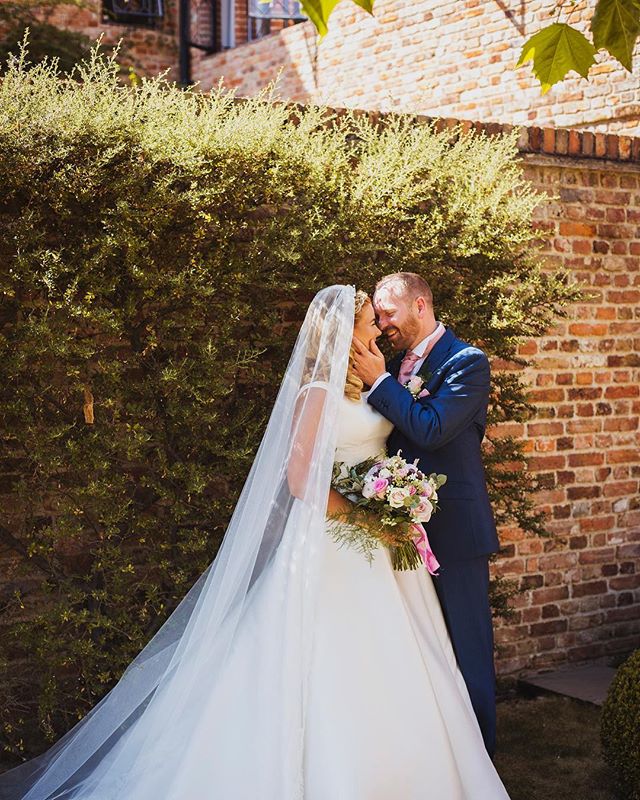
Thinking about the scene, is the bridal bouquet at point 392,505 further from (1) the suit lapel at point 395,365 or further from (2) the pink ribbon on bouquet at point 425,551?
(1) the suit lapel at point 395,365

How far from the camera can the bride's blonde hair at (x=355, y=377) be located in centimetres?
391

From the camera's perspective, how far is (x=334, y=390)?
374 cm

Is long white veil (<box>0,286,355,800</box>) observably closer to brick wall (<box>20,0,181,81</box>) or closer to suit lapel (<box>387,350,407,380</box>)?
suit lapel (<box>387,350,407,380</box>)

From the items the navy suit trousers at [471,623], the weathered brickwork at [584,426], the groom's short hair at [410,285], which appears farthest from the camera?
the weathered brickwork at [584,426]

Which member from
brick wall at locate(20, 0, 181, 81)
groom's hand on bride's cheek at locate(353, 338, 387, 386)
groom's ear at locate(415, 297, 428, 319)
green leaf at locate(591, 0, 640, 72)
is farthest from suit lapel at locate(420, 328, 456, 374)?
brick wall at locate(20, 0, 181, 81)

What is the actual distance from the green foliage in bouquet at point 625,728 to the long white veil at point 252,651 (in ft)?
4.65

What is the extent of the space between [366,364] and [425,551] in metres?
0.73

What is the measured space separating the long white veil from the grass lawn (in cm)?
155

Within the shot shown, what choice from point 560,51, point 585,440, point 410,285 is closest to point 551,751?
Result: point 585,440

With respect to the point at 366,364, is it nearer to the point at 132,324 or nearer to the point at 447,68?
the point at 132,324

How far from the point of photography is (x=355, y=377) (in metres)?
3.95

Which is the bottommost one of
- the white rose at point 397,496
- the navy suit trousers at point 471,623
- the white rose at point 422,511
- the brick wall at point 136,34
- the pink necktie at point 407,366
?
the navy suit trousers at point 471,623

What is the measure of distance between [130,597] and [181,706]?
77 centimetres

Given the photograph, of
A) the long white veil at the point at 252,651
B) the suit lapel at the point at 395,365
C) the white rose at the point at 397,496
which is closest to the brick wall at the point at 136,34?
the suit lapel at the point at 395,365
